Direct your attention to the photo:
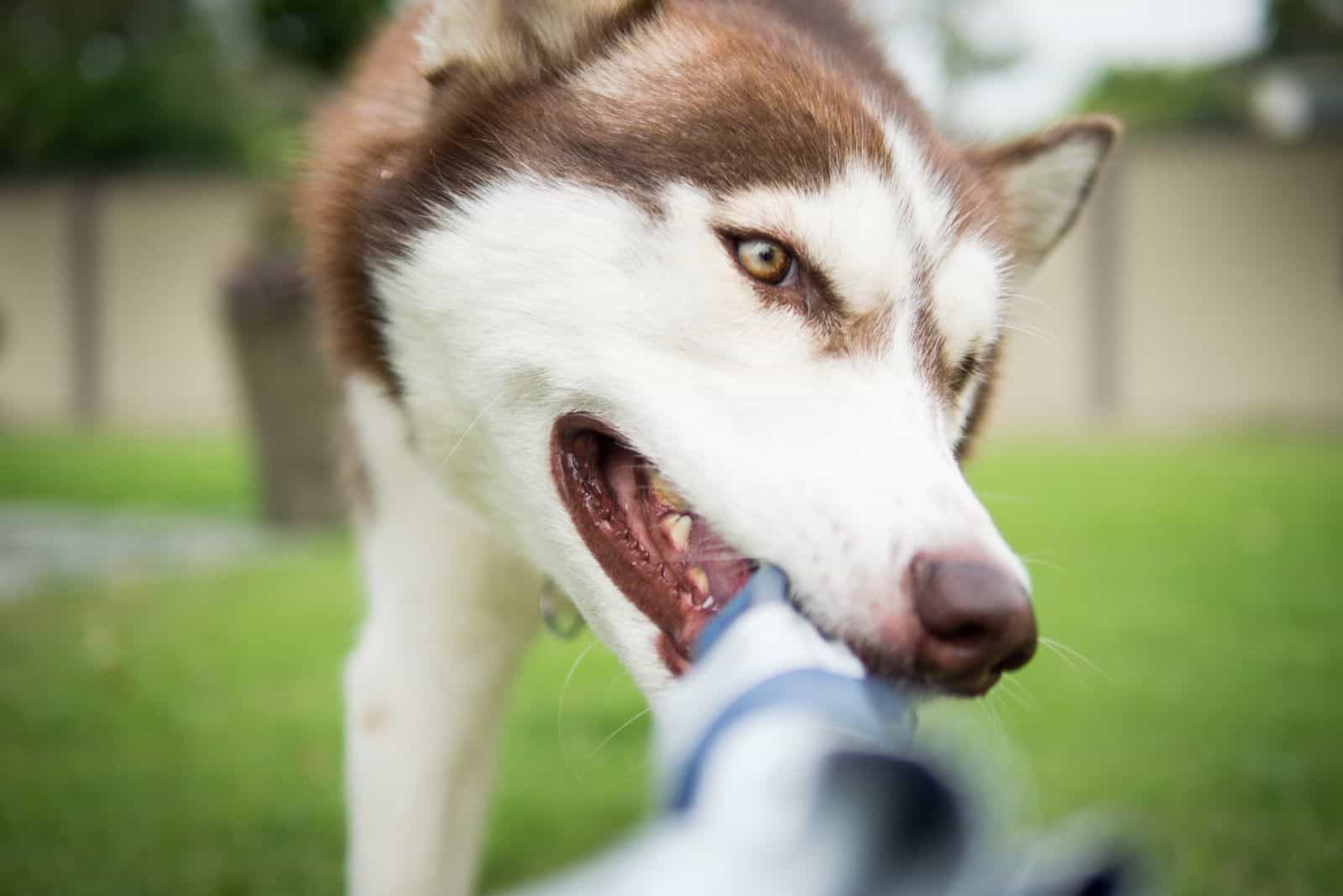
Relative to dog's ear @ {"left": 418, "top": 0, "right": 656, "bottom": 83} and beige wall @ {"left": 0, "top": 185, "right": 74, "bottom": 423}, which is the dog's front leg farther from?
beige wall @ {"left": 0, "top": 185, "right": 74, "bottom": 423}

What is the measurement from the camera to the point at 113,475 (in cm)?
923

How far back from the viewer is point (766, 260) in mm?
1643

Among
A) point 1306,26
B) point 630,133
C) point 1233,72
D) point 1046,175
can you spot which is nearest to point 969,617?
point 630,133

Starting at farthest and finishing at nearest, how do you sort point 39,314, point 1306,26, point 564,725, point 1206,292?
point 1306,26 < point 39,314 < point 1206,292 < point 564,725

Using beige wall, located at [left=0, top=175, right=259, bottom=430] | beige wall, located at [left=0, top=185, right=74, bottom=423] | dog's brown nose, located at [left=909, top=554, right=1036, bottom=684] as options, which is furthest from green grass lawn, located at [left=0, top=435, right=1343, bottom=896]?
beige wall, located at [left=0, top=185, right=74, bottom=423]

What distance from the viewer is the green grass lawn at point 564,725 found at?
2758 mm

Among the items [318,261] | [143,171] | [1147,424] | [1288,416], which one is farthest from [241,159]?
[318,261]

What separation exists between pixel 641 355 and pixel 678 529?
0.24 m

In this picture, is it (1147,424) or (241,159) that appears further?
(241,159)

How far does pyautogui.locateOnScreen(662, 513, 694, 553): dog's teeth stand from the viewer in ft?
5.23

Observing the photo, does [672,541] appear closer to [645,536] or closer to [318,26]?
[645,536]

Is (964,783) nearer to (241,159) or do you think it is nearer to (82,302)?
(82,302)

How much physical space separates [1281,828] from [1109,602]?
2.27 meters

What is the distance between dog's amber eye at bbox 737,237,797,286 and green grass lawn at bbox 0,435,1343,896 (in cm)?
62
